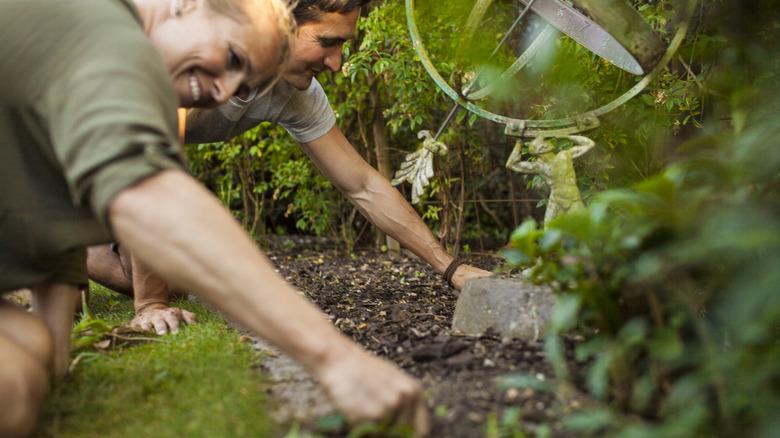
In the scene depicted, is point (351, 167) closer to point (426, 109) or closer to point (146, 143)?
point (426, 109)

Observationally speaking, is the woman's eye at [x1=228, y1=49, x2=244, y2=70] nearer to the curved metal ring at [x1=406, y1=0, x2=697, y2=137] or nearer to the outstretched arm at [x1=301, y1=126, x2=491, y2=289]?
the curved metal ring at [x1=406, y1=0, x2=697, y2=137]

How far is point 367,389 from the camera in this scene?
164cm

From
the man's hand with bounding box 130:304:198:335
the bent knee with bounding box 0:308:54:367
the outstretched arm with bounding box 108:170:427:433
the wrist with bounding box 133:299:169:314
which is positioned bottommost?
the wrist with bounding box 133:299:169:314

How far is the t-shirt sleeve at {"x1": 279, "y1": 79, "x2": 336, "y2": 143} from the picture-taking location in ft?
12.1

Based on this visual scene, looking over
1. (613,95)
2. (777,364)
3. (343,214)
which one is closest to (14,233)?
(777,364)

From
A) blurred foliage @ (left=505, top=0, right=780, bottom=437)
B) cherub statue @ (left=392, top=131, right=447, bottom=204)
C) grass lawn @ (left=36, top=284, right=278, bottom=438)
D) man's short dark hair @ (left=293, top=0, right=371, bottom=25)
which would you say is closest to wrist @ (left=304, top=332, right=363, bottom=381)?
grass lawn @ (left=36, top=284, right=278, bottom=438)

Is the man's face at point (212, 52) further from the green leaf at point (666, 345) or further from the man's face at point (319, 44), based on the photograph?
the green leaf at point (666, 345)

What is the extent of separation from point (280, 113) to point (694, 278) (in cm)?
231

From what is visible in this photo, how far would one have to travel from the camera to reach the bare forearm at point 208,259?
1.62 metres

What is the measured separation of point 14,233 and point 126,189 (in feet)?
2.00

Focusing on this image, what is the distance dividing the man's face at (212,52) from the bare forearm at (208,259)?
561mm

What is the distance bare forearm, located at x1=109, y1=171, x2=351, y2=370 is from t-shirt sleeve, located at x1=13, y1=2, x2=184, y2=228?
51 mm

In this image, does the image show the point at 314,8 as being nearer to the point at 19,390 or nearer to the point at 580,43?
the point at 580,43

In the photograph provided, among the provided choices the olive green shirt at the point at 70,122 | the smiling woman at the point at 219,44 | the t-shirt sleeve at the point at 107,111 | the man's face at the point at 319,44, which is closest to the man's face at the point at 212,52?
the smiling woman at the point at 219,44
